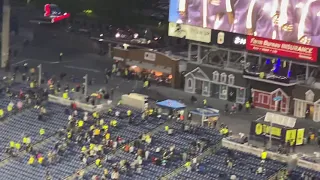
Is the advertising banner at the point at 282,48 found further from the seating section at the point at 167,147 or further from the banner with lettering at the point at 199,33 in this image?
the seating section at the point at 167,147

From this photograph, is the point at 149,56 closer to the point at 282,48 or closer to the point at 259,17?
the point at 259,17

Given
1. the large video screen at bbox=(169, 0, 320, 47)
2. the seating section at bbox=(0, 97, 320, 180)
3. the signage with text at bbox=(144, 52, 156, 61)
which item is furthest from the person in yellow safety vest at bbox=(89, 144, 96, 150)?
the signage with text at bbox=(144, 52, 156, 61)

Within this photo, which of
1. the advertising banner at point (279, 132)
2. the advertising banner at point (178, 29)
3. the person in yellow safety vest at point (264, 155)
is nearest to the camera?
the person in yellow safety vest at point (264, 155)

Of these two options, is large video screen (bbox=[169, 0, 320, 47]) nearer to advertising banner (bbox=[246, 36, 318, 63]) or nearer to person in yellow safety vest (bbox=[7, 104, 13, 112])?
advertising banner (bbox=[246, 36, 318, 63])

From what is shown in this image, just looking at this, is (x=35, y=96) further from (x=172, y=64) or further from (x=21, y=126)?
(x=172, y=64)

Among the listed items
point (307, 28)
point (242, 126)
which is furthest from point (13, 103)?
point (307, 28)

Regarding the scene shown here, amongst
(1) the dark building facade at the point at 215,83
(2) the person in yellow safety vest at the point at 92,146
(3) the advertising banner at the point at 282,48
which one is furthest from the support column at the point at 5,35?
(3) the advertising banner at the point at 282,48
